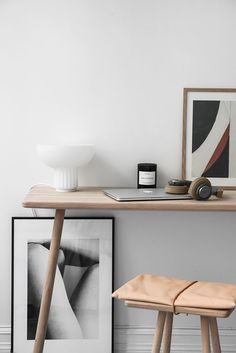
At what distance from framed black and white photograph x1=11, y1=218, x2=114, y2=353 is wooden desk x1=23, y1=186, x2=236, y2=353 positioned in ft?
0.87

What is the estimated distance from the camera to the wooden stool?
2.00 m

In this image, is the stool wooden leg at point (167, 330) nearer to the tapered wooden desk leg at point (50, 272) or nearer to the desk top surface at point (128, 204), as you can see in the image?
the desk top surface at point (128, 204)

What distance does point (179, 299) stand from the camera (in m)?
2.04

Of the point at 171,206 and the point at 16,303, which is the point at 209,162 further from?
the point at 16,303

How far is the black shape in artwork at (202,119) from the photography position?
8.91ft

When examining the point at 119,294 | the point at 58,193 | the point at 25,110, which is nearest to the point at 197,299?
the point at 119,294

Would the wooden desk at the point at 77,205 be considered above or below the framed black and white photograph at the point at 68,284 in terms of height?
above

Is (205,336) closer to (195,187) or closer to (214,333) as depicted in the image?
(214,333)

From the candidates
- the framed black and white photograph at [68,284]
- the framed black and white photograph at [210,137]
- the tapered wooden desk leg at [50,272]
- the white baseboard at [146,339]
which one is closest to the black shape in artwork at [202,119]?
the framed black and white photograph at [210,137]

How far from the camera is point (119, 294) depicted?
6.88 feet

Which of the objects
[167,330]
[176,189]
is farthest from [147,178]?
[167,330]

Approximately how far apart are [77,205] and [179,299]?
0.53 m

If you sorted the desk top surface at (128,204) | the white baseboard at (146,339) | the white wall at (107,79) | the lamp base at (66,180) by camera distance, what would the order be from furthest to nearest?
1. the white baseboard at (146,339)
2. the white wall at (107,79)
3. the lamp base at (66,180)
4. the desk top surface at (128,204)

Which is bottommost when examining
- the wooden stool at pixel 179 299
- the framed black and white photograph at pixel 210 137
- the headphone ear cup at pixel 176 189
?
the wooden stool at pixel 179 299
